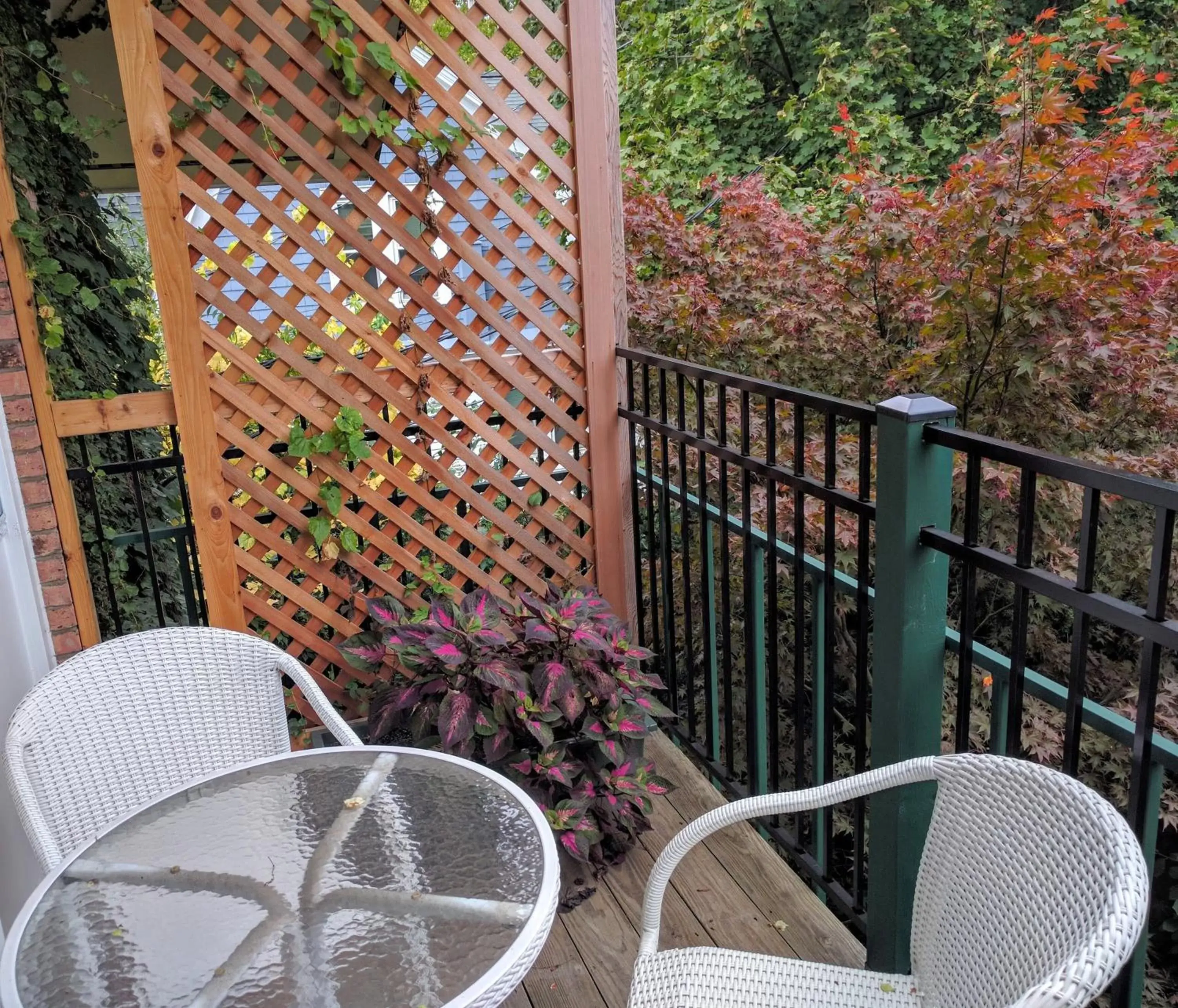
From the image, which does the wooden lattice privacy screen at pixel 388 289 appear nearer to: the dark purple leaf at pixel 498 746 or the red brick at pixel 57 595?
the red brick at pixel 57 595

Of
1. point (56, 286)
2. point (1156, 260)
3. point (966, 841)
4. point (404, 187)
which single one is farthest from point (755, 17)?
point (966, 841)

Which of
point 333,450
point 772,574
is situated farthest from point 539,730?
point 333,450

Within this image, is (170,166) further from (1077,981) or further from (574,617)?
(1077,981)

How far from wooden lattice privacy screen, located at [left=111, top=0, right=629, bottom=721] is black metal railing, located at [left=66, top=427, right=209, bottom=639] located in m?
0.14

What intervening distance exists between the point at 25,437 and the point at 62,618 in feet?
1.46

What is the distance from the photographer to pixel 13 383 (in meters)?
2.11

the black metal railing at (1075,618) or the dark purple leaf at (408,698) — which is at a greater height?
the black metal railing at (1075,618)

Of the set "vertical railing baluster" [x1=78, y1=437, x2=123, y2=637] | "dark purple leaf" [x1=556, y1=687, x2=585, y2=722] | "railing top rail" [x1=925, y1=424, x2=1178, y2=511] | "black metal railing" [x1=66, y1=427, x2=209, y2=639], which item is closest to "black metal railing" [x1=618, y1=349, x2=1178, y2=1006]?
"railing top rail" [x1=925, y1=424, x2=1178, y2=511]

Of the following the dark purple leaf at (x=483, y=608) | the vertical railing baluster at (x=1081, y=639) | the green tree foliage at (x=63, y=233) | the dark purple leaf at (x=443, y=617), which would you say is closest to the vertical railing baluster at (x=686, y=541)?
the dark purple leaf at (x=483, y=608)

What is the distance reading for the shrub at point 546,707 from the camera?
205cm

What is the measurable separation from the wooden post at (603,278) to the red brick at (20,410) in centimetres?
145

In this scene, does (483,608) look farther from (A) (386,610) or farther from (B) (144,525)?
(B) (144,525)

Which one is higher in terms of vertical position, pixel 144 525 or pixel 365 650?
pixel 144 525

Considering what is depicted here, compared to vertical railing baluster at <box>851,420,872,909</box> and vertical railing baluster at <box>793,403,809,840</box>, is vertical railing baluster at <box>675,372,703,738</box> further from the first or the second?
vertical railing baluster at <box>851,420,872,909</box>
